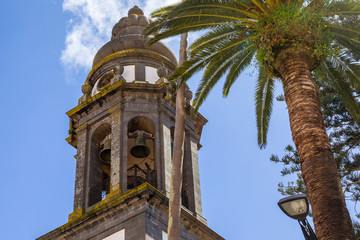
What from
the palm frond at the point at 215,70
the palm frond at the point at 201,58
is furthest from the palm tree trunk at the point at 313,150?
the palm frond at the point at 215,70

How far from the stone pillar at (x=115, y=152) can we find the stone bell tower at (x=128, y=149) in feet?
0.13

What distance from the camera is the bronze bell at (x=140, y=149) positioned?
83.2 feet

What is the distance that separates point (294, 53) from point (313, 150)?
296cm

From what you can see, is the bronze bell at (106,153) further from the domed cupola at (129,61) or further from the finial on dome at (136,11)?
the finial on dome at (136,11)

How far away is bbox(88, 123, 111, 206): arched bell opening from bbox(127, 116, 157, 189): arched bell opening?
3.06ft

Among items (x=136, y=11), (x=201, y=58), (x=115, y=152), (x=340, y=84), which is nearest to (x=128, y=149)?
(x=115, y=152)

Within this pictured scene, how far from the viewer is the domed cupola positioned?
28.6 m

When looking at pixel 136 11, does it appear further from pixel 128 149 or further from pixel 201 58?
pixel 201 58

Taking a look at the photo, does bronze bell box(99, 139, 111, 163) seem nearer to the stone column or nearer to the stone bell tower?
the stone bell tower

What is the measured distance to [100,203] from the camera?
2402cm

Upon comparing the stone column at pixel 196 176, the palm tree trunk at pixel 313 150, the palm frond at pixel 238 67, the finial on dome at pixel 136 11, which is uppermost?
the finial on dome at pixel 136 11

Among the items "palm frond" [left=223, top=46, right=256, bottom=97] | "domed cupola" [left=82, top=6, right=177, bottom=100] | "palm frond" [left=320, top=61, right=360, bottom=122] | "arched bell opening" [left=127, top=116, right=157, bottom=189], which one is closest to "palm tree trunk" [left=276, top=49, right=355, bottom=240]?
"palm frond" [left=223, top=46, right=256, bottom=97]

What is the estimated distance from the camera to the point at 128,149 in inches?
1048

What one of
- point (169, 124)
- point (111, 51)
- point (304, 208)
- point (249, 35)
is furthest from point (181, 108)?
point (111, 51)
